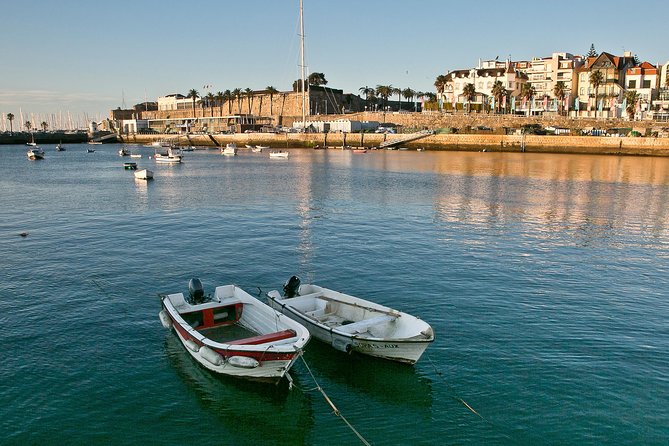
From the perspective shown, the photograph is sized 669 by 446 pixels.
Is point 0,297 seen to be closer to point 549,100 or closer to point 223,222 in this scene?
point 223,222

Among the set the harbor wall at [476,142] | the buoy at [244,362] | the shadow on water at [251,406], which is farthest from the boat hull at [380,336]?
the harbor wall at [476,142]

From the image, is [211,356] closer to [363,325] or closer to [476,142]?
[363,325]

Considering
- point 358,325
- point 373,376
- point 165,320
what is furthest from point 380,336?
point 165,320

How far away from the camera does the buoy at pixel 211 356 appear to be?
14733 millimetres

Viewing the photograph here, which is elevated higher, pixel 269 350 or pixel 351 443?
pixel 269 350

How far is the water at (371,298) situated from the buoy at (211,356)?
70cm

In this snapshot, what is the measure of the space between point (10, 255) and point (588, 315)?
2882 centimetres

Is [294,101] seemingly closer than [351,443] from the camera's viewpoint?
No

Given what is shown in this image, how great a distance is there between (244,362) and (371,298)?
8.89 meters

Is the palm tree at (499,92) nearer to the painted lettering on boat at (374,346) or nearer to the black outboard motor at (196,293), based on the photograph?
the black outboard motor at (196,293)

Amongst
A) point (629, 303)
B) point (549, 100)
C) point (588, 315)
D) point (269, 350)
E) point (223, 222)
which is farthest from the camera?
point (549, 100)

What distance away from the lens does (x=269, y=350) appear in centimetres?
1381

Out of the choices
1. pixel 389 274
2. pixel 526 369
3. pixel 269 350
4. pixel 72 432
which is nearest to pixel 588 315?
pixel 526 369

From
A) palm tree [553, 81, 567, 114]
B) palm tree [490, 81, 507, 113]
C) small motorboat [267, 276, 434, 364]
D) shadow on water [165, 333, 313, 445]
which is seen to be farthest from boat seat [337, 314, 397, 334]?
palm tree [553, 81, 567, 114]
